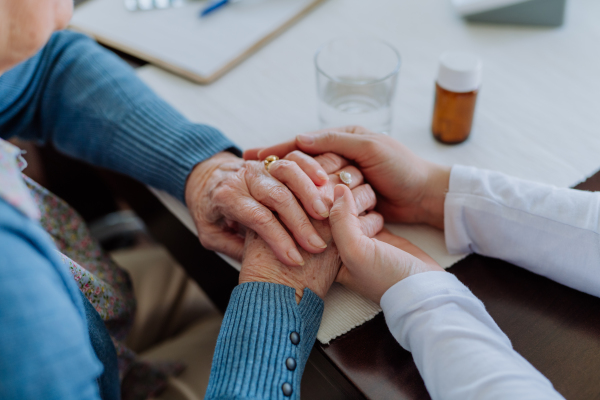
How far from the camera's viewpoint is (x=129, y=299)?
0.77m

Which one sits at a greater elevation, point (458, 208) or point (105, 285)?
point (458, 208)

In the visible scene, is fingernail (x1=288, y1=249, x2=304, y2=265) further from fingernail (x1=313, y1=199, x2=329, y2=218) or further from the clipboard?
the clipboard

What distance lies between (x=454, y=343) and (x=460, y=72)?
1.25 feet

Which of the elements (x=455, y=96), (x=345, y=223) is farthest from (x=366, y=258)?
(x=455, y=96)

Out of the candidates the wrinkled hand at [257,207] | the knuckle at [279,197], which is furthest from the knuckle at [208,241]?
the knuckle at [279,197]

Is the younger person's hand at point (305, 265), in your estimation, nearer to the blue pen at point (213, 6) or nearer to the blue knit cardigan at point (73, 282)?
the blue knit cardigan at point (73, 282)

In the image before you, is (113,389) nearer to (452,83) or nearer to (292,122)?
(292,122)

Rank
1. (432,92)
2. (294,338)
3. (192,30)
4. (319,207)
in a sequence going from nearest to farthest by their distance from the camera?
(294,338) → (319,207) → (432,92) → (192,30)

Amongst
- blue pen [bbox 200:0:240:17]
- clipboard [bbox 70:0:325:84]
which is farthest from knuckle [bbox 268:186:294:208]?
blue pen [bbox 200:0:240:17]

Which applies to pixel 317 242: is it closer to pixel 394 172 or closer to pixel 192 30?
pixel 394 172

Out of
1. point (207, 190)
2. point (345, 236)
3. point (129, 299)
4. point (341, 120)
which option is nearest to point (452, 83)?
point (341, 120)

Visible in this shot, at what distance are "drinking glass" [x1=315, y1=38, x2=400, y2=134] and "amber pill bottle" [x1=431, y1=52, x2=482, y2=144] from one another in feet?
0.23

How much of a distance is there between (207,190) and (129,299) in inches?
10.3

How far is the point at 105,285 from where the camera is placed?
66cm
